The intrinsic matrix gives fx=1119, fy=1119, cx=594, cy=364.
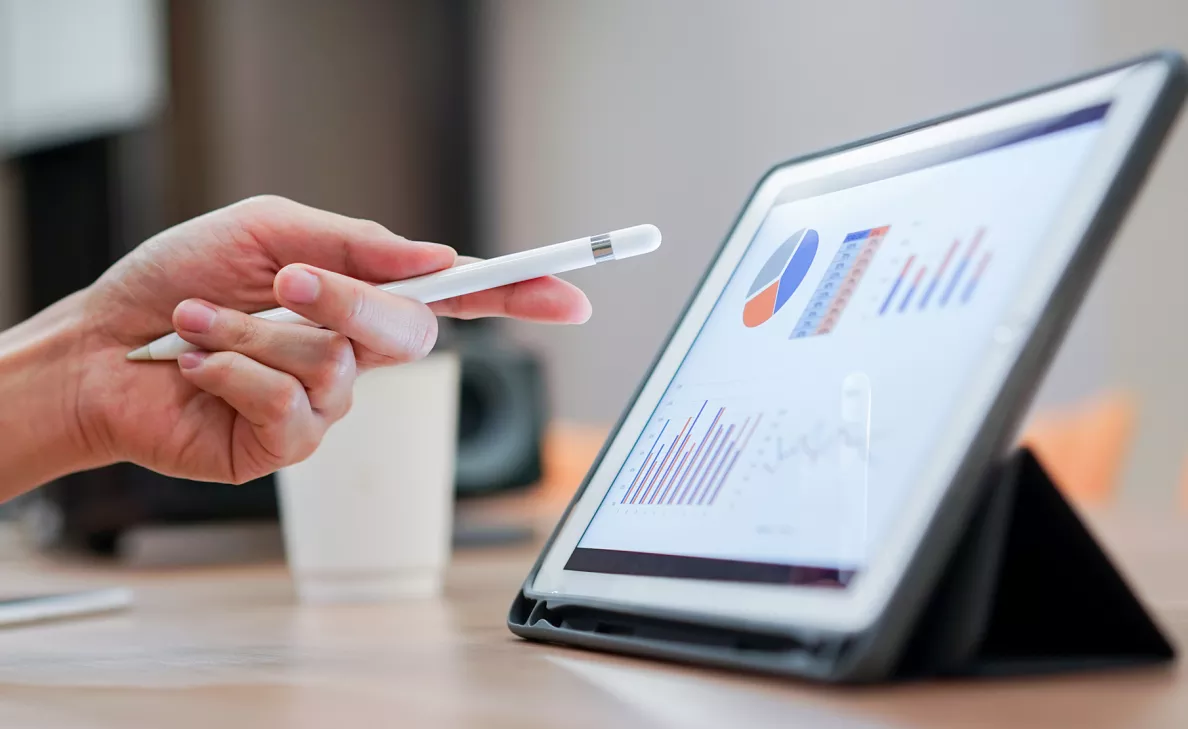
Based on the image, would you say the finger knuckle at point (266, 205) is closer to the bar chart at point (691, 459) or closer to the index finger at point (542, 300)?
the index finger at point (542, 300)

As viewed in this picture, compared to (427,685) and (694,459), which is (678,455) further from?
(427,685)

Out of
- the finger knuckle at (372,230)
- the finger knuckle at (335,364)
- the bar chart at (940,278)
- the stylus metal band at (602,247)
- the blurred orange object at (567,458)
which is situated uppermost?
the bar chart at (940,278)

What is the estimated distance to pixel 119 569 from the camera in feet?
3.26

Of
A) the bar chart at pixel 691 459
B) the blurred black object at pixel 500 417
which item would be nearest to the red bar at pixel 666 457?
the bar chart at pixel 691 459

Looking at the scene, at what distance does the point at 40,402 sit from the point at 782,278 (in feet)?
1.46

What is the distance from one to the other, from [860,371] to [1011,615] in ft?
0.29

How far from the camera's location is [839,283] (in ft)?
1.32

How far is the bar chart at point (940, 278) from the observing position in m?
0.34

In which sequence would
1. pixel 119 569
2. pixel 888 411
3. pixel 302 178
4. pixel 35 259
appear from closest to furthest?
pixel 888 411 < pixel 119 569 < pixel 35 259 < pixel 302 178

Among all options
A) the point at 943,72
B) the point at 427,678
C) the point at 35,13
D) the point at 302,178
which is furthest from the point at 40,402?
the point at 35,13

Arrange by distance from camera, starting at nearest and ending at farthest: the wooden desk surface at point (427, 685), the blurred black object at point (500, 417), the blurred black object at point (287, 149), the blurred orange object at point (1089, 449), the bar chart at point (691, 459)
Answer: the wooden desk surface at point (427, 685)
the bar chart at point (691, 459)
the blurred black object at point (500, 417)
the blurred orange object at point (1089, 449)
the blurred black object at point (287, 149)

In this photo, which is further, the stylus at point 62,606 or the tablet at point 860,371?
the stylus at point 62,606

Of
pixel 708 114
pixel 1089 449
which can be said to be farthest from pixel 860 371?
pixel 708 114

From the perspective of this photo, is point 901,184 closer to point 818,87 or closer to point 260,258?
point 260,258
